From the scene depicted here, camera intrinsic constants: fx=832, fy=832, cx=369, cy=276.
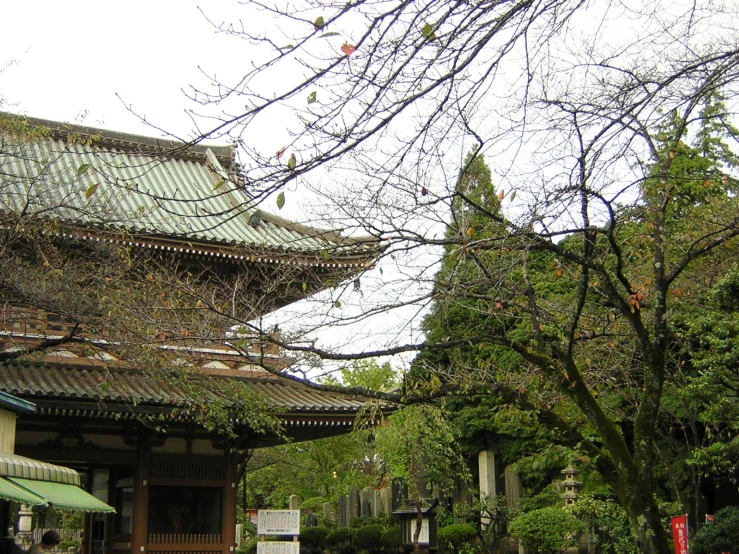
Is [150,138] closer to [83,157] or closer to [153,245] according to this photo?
[83,157]

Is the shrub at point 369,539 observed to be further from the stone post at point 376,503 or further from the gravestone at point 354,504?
the gravestone at point 354,504

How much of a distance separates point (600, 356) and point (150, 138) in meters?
12.6

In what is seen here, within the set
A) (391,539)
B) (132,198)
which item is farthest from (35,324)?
(391,539)

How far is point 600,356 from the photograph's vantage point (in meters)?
9.51

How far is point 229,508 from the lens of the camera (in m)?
13.5

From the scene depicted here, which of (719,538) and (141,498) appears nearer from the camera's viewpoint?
(141,498)

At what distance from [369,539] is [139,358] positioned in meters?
13.2

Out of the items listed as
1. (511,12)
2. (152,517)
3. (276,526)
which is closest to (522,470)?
(276,526)

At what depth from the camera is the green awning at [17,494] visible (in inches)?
252

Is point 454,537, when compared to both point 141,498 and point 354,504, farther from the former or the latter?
point 141,498

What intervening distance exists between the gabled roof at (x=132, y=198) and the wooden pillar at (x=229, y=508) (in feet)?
11.7

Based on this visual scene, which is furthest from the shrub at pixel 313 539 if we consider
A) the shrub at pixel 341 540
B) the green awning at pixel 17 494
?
the green awning at pixel 17 494

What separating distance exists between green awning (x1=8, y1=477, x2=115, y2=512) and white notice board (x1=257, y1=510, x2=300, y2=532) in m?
5.73

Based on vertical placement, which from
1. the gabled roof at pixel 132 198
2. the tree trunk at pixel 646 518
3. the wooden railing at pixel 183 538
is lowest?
the wooden railing at pixel 183 538
